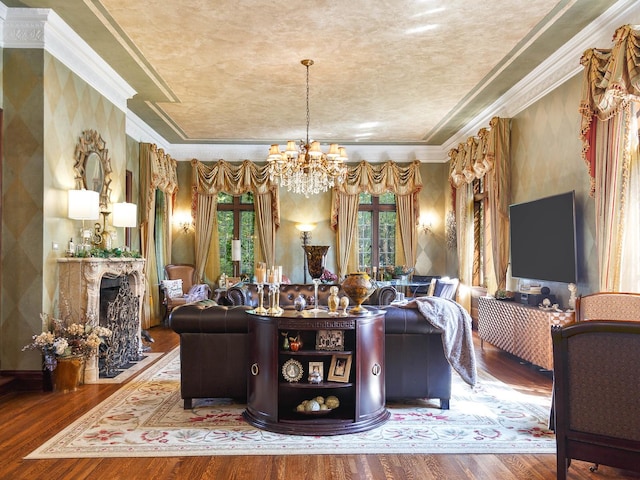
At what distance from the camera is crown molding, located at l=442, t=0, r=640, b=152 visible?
15.1 ft

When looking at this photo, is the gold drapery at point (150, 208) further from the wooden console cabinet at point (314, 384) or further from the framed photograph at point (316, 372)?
the framed photograph at point (316, 372)

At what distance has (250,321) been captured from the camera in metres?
4.15

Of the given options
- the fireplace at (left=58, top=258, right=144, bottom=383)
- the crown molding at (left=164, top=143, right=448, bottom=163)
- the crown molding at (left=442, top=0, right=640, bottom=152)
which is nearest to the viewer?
the crown molding at (left=442, top=0, right=640, bottom=152)

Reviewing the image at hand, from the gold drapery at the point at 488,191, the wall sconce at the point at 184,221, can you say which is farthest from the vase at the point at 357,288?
the wall sconce at the point at 184,221

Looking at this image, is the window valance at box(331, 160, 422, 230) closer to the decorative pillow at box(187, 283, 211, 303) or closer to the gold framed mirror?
the decorative pillow at box(187, 283, 211, 303)

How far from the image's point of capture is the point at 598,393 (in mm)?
2713

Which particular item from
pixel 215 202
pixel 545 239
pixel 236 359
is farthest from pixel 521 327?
pixel 215 202

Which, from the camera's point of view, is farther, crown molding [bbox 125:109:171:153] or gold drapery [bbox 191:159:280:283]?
gold drapery [bbox 191:159:280:283]

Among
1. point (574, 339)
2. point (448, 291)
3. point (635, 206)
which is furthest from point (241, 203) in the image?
point (574, 339)

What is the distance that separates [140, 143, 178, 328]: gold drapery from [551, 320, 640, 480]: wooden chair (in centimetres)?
741

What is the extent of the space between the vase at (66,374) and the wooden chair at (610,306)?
4.66 meters

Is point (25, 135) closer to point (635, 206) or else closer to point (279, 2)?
point (279, 2)

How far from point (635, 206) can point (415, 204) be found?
21.1ft

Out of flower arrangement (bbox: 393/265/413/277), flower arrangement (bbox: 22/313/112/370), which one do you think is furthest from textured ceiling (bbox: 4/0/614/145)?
flower arrangement (bbox: 22/313/112/370)
